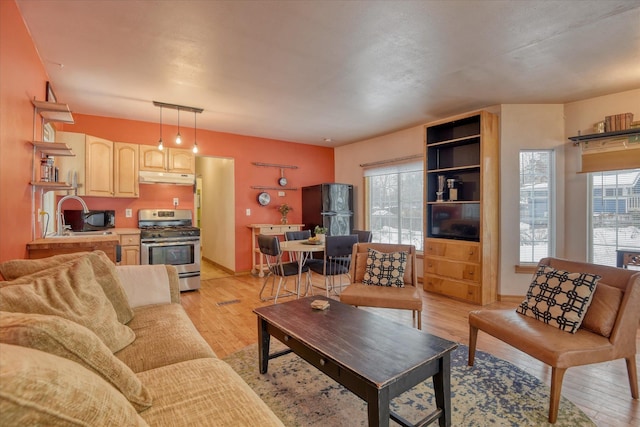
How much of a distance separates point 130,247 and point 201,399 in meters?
3.59

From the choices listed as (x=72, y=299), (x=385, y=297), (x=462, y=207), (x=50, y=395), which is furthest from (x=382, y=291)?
(x=50, y=395)

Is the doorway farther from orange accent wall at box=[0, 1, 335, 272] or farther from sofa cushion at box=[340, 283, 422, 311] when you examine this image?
sofa cushion at box=[340, 283, 422, 311]

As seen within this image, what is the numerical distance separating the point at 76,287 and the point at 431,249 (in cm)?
398

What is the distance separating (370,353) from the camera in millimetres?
1592

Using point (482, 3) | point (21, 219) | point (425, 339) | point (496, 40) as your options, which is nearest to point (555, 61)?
point (496, 40)

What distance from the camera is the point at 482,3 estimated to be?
6.66 ft

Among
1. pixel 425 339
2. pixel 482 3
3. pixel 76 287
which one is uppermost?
pixel 482 3

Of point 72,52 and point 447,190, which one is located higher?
point 72,52

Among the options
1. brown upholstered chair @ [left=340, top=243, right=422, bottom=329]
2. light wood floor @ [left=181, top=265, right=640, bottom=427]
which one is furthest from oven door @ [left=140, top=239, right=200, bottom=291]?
brown upholstered chair @ [left=340, top=243, right=422, bottom=329]

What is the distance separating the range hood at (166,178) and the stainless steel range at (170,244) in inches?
19.5

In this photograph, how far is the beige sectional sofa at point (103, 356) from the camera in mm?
643

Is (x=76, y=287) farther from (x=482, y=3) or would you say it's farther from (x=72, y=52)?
(x=482, y=3)

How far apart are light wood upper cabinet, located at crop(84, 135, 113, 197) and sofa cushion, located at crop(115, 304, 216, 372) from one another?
2782 millimetres

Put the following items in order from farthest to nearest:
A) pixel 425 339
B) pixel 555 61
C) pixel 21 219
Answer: pixel 555 61, pixel 21 219, pixel 425 339
